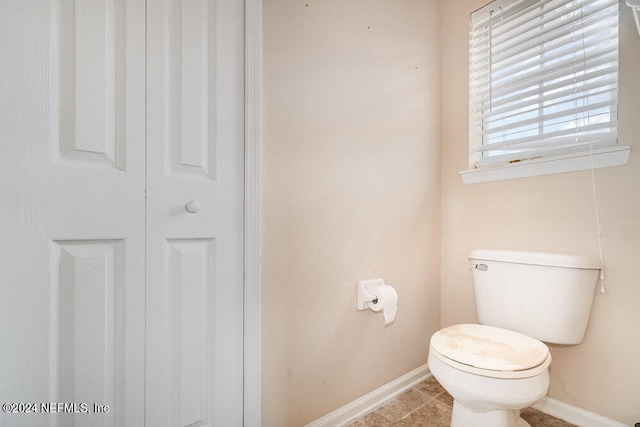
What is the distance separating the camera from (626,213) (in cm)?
115

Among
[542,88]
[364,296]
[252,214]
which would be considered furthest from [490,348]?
[542,88]

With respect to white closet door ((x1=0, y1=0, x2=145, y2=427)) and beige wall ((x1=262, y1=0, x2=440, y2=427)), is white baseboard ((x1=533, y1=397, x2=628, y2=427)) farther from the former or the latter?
white closet door ((x1=0, y1=0, x2=145, y2=427))

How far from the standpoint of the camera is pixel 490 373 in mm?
899

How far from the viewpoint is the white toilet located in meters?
0.90

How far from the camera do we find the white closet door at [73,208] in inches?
27.0

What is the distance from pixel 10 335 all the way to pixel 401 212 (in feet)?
4.78

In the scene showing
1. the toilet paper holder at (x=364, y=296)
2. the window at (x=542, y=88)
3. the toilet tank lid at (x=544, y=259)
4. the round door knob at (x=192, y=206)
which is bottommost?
the toilet paper holder at (x=364, y=296)

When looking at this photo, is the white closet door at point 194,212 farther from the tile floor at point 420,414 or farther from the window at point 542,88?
the window at point 542,88

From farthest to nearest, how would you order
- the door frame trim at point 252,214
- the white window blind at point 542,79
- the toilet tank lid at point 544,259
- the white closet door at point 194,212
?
1. the white window blind at point 542,79
2. the toilet tank lid at point 544,259
3. the door frame trim at point 252,214
4. the white closet door at point 194,212

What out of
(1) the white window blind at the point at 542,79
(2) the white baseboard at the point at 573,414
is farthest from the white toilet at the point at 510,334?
(1) the white window blind at the point at 542,79

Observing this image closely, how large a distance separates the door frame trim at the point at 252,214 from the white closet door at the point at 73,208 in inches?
12.3

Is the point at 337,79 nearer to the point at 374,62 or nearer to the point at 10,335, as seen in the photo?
the point at 374,62

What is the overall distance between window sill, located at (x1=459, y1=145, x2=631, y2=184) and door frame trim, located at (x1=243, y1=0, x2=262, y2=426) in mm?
1182

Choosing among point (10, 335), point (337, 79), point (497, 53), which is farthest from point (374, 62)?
point (10, 335)
